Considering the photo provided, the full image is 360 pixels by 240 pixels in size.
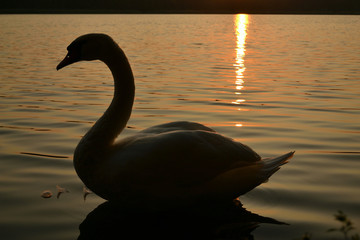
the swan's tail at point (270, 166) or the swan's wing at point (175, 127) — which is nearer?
the swan's tail at point (270, 166)

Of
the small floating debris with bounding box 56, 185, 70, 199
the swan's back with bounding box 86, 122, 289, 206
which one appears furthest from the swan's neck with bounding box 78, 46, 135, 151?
the small floating debris with bounding box 56, 185, 70, 199

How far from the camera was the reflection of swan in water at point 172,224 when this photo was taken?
16.6 feet

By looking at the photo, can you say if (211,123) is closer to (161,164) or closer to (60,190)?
(60,190)

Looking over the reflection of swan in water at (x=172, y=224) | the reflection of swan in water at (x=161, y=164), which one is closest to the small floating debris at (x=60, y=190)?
the reflection of swan in water at (x=172, y=224)

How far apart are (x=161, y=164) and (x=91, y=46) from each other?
146 centimetres

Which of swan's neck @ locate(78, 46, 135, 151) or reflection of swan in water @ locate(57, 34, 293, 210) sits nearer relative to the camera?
reflection of swan in water @ locate(57, 34, 293, 210)

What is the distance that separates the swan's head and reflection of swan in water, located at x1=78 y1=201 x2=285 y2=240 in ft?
5.12

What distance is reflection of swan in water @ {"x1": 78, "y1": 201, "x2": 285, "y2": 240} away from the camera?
5062 mm

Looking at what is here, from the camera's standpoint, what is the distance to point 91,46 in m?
5.62

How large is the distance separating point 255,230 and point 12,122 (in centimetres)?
649

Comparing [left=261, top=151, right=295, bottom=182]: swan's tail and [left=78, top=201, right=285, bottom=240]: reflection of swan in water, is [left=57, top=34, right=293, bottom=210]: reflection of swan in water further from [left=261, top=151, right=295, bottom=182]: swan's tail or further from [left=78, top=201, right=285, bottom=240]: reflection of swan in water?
[left=78, top=201, right=285, bottom=240]: reflection of swan in water

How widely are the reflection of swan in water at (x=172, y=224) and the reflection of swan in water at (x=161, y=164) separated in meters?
0.19

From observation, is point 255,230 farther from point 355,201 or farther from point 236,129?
point 236,129

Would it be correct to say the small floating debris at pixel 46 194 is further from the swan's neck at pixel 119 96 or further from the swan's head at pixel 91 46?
the swan's head at pixel 91 46
